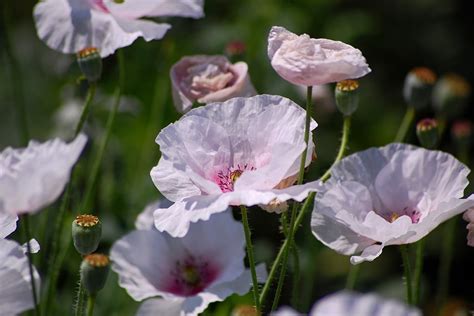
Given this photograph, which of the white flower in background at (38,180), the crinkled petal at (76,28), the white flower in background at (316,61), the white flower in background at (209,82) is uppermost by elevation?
the white flower in background at (316,61)

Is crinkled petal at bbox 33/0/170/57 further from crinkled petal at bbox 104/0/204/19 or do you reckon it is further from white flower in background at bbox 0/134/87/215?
white flower in background at bbox 0/134/87/215

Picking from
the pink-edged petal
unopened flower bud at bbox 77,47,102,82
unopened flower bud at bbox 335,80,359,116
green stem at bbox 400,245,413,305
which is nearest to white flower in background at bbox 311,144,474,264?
green stem at bbox 400,245,413,305

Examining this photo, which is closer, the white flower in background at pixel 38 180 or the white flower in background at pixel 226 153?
the white flower in background at pixel 38 180

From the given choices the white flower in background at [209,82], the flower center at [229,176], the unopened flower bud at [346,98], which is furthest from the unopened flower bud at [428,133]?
the flower center at [229,176]

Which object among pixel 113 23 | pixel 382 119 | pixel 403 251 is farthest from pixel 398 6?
pixel 403 251

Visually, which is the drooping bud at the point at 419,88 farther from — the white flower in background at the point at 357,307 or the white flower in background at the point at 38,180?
the white flower in background at the point at 357,307

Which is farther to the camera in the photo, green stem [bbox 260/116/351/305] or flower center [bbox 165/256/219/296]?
flower center [bbox 165/256/219/296]

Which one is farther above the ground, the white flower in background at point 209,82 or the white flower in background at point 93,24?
the white flower in background at point 93,24

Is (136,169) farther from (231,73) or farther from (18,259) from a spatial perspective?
(18,259)
